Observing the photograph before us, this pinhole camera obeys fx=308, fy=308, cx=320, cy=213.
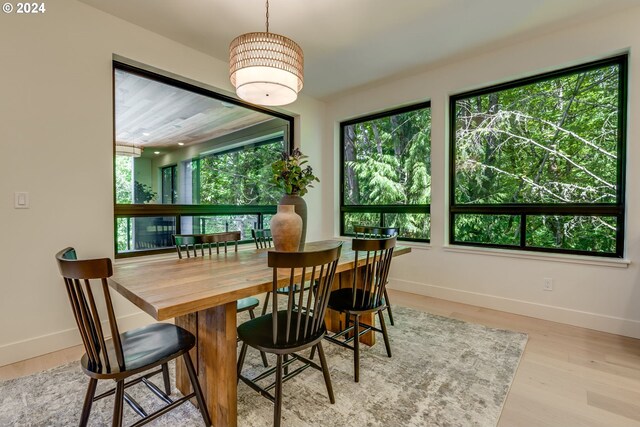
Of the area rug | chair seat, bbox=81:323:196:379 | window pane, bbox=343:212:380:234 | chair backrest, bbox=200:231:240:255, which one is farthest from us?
window pane, bbox=343:212:380:234

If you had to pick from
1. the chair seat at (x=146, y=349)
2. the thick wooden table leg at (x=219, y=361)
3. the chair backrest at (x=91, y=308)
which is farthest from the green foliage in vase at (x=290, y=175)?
the chair backrest at (x=91, y=308)

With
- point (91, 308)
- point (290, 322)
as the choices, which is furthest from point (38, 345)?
point (290, 322)

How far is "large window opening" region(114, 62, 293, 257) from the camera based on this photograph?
2924mm

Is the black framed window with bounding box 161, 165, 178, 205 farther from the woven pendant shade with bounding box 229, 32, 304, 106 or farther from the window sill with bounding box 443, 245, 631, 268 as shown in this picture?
the window sill with bounding box 443, 245, 631, 268

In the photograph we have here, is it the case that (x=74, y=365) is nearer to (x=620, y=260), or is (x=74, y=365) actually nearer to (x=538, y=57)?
(x=620, y=260)

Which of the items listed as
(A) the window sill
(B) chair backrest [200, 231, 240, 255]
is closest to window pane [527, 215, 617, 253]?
(A) the window sill

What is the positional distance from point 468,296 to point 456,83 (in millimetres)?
2423

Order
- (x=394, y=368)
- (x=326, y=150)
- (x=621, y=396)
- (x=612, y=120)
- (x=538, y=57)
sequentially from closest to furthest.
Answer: (x=621, y=396)
(x=394, y=368)
(x=612, y=120)
(x=538, y=57)
(x=326, y=150)

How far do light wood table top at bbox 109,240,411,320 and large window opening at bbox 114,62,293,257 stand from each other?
50.9 inches

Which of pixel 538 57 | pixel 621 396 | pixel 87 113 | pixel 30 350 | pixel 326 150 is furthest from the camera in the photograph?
pixel 326 150

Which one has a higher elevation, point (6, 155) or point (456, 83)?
point (456, 83)

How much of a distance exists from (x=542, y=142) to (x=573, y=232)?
3.05 feet

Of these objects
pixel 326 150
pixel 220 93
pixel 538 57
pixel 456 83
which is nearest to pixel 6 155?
pixel 220 93

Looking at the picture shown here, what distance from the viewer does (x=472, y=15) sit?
8.63 feet
